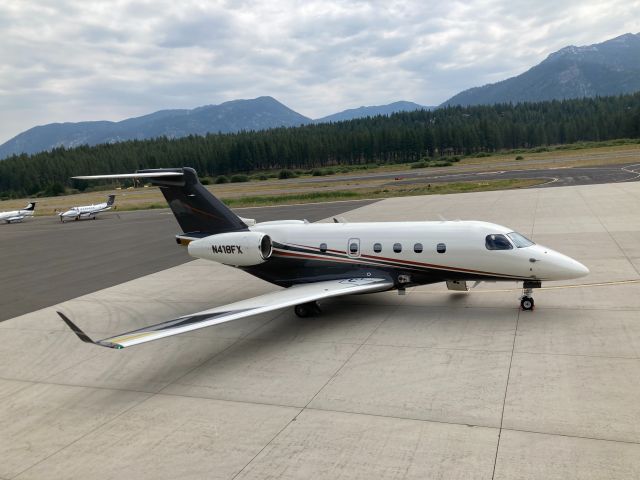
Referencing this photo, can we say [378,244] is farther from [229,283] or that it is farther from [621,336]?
[229,283]

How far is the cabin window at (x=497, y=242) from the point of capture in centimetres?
1370

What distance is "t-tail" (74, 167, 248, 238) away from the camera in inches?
677

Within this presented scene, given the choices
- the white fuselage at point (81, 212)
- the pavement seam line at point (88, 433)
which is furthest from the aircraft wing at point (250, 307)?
the white fuselage at point (81, 212)

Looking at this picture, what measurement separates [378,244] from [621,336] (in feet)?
22.4

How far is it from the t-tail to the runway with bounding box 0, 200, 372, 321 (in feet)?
23.0

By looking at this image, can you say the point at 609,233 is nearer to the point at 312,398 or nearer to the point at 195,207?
the point at 195,207

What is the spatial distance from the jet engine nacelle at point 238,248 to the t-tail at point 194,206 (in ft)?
5.21

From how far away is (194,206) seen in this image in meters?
17.5

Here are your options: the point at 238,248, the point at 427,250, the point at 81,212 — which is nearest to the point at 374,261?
the point at 427,250

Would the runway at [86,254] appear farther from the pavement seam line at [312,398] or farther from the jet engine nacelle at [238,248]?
the pavement seam line at [312,398]

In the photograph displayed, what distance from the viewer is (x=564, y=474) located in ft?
22.4

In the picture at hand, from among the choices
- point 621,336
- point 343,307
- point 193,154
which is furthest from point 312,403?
point 193,154

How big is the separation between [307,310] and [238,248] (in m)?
3.01

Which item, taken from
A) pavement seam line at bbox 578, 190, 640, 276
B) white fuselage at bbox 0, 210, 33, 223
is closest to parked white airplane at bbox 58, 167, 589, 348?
pavement seam line at bbox 578, 190, 640, 276
